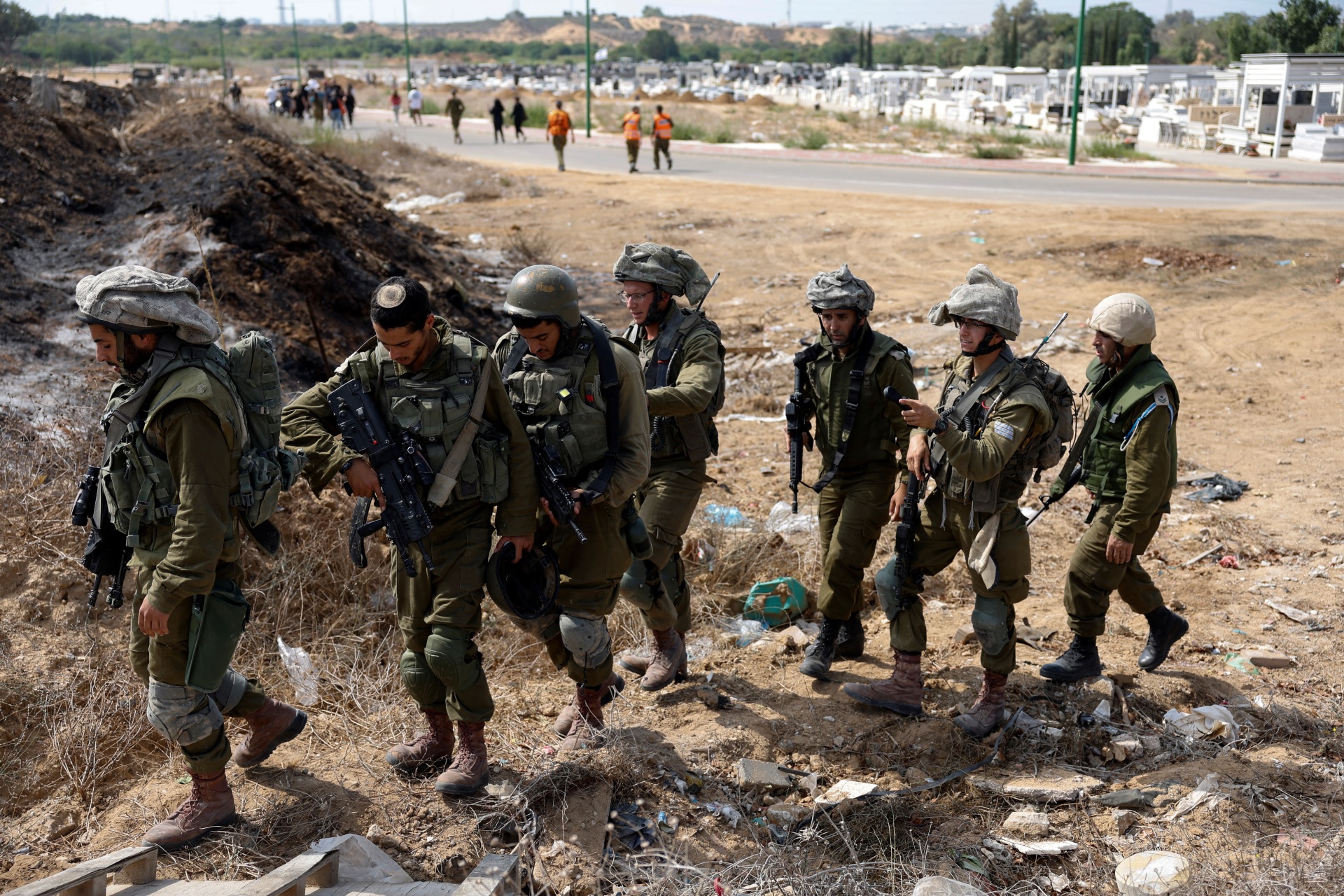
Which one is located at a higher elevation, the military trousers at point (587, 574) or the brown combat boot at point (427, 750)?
the military trousers at point (587, 574)

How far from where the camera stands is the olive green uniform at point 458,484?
3.44 m

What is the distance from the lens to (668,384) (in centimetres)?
441

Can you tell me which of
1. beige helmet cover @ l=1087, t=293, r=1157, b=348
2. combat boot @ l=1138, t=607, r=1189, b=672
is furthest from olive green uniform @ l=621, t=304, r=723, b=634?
combat boot @ l=1138, t=607, r=1189, b=672

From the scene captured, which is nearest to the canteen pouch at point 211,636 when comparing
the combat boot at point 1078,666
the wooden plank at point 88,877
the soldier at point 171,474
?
the soldier at point 171,474

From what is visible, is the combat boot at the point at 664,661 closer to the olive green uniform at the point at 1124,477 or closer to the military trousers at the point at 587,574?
the military trousers at the point at 587,574

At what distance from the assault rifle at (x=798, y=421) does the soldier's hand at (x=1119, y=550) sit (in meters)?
1.30

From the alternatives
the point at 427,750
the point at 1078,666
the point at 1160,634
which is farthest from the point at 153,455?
the point at 1160,634

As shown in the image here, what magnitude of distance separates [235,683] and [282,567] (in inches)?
55.0

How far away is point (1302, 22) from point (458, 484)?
49.7m

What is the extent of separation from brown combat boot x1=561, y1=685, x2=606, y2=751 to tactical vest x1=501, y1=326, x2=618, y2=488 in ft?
2.86

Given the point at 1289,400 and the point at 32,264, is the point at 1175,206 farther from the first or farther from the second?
the point at 32,264

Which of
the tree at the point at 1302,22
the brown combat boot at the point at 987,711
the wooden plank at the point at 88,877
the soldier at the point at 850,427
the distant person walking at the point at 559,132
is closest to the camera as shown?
the wooden plank at the point at 88,877

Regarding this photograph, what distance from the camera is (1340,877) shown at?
3.14m

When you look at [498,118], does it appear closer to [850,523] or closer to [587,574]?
[850,523]
